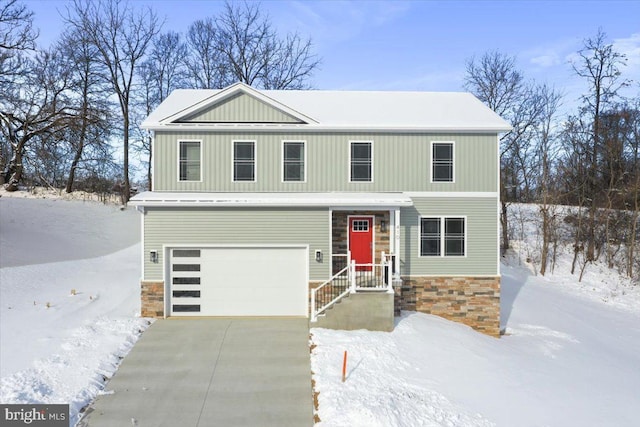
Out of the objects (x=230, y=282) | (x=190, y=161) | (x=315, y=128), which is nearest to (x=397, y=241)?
(x=315, y=128)

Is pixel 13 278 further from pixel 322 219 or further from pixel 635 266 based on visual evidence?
pixel 635 266

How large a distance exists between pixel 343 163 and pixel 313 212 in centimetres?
201

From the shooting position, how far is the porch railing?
11.6 m

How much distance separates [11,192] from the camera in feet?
80.7

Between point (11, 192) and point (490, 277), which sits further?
point (11, 192)

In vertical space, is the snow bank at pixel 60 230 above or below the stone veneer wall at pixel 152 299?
above

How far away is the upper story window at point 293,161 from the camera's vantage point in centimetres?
1333

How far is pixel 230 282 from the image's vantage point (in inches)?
497

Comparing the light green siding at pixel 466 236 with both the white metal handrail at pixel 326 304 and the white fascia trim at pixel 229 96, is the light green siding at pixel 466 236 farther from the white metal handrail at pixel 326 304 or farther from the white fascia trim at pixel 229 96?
the white fascia trim at pixel 229 96

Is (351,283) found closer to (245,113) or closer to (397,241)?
(397,241)

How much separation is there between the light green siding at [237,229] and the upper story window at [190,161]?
1.36 meters

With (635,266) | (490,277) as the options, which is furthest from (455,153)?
(635,266)

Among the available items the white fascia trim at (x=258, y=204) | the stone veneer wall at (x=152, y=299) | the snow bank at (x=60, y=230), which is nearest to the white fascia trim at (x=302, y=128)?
the white fascia trim at (x=258, y=204)

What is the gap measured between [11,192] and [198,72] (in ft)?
47.6
